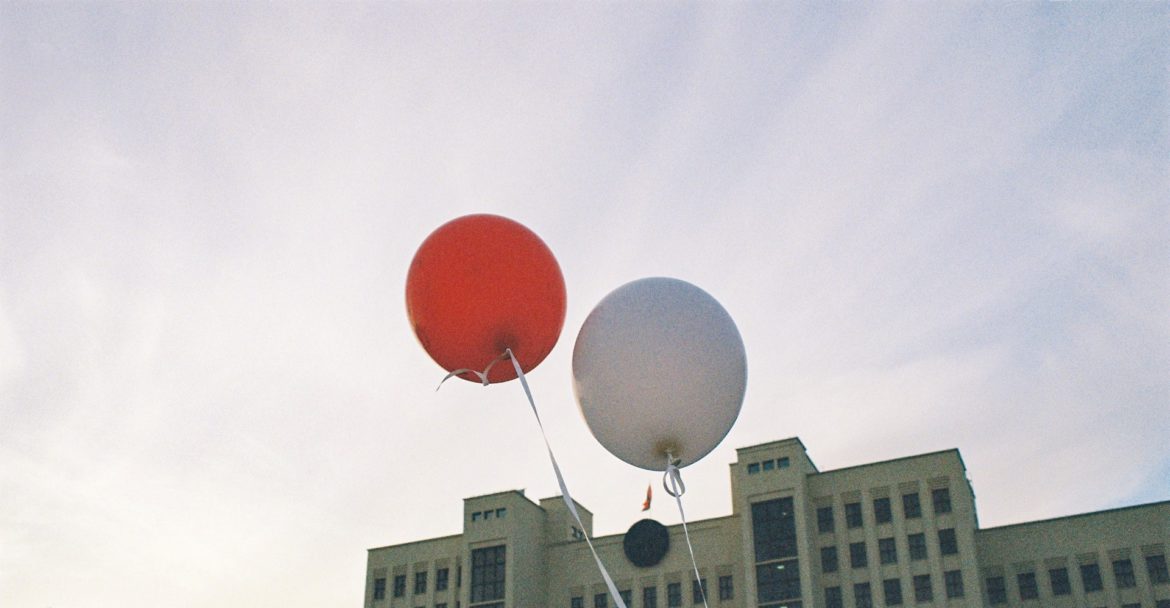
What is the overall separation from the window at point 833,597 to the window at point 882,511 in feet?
12.0

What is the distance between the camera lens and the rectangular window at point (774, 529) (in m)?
43.7

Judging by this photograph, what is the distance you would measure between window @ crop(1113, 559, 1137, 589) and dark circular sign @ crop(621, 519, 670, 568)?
1986 cm

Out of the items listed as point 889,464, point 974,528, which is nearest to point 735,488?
→ point 889,464

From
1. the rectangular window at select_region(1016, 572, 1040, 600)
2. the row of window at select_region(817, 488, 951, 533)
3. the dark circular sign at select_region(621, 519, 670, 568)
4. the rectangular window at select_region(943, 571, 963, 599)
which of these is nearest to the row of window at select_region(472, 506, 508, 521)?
the dark circular sign at select_region(621, 519, 670, 568)

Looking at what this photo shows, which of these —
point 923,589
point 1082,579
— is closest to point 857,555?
point 923,589

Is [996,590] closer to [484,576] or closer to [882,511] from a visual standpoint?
[882,511]

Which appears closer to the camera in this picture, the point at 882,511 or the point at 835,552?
the point at 882,511

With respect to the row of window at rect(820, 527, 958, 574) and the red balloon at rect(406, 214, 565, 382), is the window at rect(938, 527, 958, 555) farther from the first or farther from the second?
the red balloon at rect(406, 214, 565, 382)

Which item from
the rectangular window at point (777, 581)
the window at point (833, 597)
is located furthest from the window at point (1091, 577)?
the rectangular window at point (777, 581)

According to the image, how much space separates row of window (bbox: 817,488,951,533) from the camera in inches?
1661

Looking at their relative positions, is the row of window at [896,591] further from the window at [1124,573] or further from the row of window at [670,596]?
the window at [1124,573]

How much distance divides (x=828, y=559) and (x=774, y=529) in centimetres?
273

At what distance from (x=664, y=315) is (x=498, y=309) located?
53.3 inches

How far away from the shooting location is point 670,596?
46.5 metres
